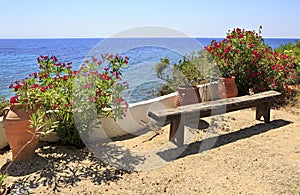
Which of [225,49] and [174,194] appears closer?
[174,194]

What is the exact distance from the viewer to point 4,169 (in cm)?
316

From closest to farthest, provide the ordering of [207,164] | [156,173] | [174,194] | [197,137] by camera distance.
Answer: [174,194], [156,173], [207,164], [197,137]

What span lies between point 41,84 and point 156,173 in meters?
1.91

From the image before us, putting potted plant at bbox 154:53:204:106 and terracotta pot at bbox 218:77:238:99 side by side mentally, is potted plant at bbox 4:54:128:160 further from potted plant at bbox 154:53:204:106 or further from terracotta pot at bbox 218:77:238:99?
terracotta pot at bbox 218:77:238:99

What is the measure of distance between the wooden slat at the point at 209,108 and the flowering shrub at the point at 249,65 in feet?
4.55

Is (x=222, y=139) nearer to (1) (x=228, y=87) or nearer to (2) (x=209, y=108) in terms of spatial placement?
(2) (x=209, y=108)

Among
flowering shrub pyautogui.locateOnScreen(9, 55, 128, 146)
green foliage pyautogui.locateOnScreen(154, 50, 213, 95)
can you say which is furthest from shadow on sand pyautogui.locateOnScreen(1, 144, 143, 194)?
green foliage pyautogui.locateOnScreen(154, 50, 213, 95)

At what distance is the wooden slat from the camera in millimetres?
3611

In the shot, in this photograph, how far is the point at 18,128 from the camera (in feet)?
10.5

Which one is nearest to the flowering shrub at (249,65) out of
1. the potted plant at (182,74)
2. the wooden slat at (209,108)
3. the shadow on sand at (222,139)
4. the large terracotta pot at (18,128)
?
the potted plant at (182,74)

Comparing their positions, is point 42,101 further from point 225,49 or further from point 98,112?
point 225,49

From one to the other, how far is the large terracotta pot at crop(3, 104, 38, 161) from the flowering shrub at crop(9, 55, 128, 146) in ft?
0.38

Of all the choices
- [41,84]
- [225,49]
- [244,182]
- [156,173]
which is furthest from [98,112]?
[225,49]

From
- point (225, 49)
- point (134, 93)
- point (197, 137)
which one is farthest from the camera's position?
point (134, 93)
